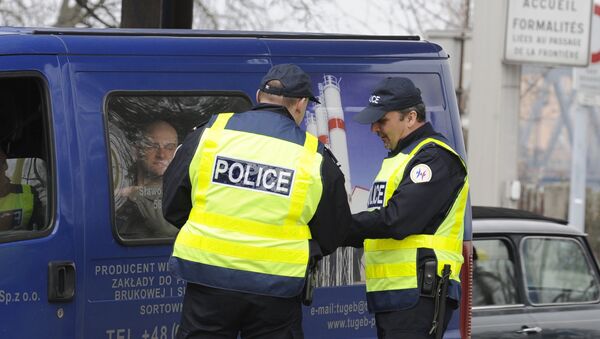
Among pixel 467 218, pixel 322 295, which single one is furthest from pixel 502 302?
pixel 322 295

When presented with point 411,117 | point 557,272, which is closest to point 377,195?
point 411,117

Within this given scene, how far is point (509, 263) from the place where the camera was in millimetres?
7574

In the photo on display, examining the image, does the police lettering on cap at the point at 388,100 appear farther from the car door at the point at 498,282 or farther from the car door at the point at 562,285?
the car door at the point at 562,285

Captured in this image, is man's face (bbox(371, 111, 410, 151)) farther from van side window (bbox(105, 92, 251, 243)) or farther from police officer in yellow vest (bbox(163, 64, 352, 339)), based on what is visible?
van side window (bbox(105, 92, 251, 243))

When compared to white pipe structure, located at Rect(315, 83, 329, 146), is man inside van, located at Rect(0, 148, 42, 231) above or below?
below

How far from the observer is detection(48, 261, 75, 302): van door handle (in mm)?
5273

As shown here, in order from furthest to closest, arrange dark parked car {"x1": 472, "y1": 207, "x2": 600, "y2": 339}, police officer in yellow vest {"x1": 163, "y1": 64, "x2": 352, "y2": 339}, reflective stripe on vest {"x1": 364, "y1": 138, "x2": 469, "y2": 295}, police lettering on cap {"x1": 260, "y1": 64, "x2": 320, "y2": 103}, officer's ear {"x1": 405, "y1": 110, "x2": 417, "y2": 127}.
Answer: dark parked car {"x1": 472, "y1": 207, "x2": 600, "y2": 339}, officer's ear {"x1": 405, "y1": 110, "x2": 417, "y2": 127}, reflective stripe on vest {"x1": 364, "y1": 138, "x2": 469, "y2": 295}, police lettering on cap {"x1": 260, "y1": 64, "x2": 320, "y2": 103}, police officer in yellow vest {"x1": 163, "y1": 64, "x2": 352, "y2": 339}

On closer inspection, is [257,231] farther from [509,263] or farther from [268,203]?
[509,263]

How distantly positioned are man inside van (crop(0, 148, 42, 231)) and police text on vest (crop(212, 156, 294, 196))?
102 centimetres

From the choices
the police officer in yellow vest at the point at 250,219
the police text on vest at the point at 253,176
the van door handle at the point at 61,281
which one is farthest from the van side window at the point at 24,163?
the police text on vest at the point at 253,176

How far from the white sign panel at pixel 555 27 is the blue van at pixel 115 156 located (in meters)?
7.21

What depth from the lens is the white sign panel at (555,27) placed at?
42.3ft

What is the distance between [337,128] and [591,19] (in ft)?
24.4

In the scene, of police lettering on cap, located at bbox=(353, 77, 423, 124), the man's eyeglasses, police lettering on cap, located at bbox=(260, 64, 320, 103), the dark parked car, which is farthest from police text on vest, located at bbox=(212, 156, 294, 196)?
the dark parked car
